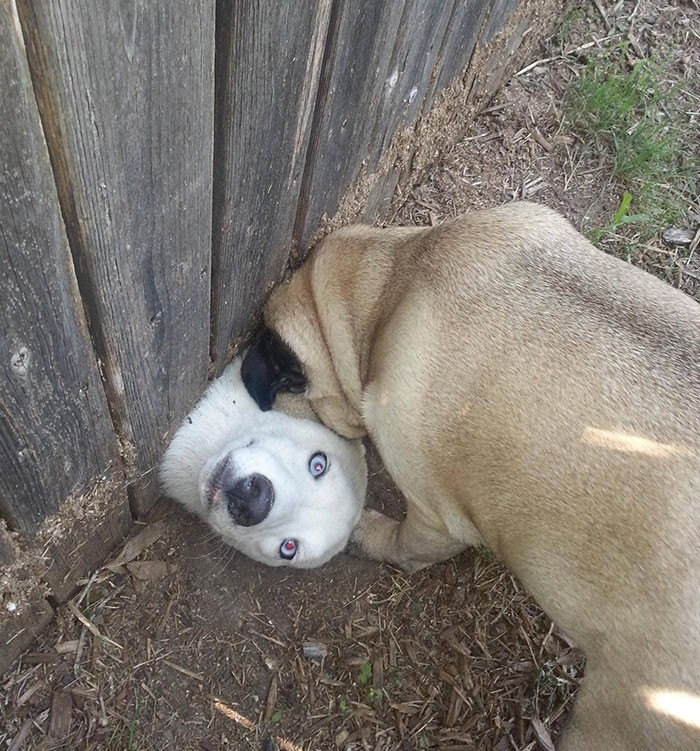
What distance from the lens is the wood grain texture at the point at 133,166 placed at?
3.85 ft

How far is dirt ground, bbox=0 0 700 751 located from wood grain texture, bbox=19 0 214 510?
73cm

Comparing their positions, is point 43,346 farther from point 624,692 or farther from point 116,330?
point 624,692

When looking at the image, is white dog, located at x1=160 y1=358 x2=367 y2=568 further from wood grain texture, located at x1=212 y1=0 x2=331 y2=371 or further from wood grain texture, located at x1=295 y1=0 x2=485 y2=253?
wood grain texture, located at x1=295 y1=0 x2=485 y2=253

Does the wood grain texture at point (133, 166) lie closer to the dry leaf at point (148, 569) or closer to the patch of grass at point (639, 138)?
the dry leaf at point (148, 569)

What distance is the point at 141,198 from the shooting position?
154 centimetres

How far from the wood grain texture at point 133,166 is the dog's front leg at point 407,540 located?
3.43ft

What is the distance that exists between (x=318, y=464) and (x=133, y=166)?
1.53 meters

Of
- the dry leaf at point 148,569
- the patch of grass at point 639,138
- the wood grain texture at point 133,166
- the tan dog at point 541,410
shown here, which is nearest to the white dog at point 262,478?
the tan dog at point 541,410

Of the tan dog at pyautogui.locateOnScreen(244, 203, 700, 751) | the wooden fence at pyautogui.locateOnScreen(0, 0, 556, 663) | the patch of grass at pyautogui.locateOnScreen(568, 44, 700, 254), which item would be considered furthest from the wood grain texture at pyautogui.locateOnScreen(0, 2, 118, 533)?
the patch of grass at pyautogui.locateOnScreen(568, 44, 700, 254)

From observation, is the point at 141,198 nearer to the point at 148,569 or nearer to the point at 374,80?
the point at 374,80

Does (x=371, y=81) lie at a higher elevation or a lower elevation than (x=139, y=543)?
higher

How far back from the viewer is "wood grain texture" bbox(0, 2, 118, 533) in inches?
45.5

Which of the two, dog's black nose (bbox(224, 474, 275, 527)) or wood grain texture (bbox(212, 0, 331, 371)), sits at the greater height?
wood grain texture (bbox(212, 0, 331, 371))

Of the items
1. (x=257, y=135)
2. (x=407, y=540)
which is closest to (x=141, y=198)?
(x=257, y=135)
